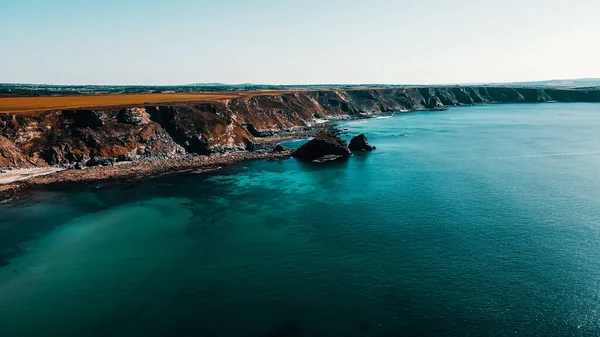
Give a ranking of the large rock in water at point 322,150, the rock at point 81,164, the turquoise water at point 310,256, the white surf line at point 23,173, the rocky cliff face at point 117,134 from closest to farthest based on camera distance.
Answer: the turquoise water at point 310,256
the white surf line at point 23,173
the rocky cliff face at point 117,134
the rock at point 81,164
the large rock in water at point 322,150

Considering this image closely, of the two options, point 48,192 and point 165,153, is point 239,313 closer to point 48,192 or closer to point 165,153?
point 48,192

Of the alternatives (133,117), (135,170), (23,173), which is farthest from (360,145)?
(23,173)

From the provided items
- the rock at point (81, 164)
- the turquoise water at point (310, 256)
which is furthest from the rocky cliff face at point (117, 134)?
the turquoise water at point (310, 256)

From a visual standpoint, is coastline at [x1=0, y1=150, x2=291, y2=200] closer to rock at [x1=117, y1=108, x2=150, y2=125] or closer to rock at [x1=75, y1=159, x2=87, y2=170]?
rock at [x1=75, y1=159, x2=87, y2=170]

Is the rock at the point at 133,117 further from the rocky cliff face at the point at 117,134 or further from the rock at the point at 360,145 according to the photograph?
the rock at the point at 360,145

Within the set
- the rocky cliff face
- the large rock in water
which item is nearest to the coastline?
the rocky cliff face

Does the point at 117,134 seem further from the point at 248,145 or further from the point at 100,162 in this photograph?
the point at 248,145

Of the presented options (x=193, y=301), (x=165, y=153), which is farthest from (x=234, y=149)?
(x=193, y=301)
